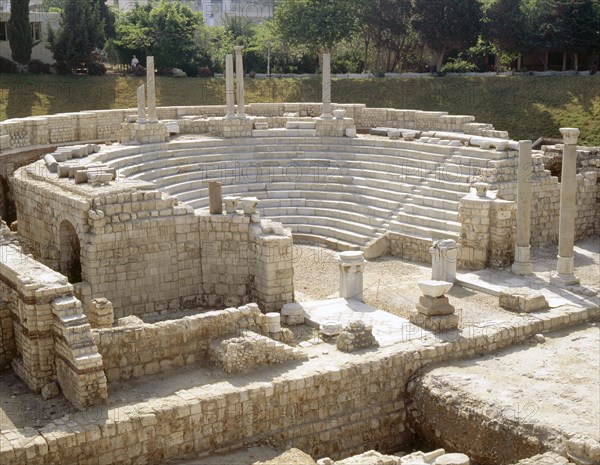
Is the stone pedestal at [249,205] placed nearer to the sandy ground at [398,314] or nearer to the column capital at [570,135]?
the sandy ground at [398,314]

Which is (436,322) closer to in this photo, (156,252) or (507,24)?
(156,252)

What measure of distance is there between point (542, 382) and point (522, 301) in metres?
3.56

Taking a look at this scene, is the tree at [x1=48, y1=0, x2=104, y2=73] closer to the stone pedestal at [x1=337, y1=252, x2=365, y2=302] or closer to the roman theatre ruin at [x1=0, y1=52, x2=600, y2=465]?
the roman theatre ruin at [x1=0, y1=52, x2=600, y2=465]

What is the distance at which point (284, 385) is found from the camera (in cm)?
1557

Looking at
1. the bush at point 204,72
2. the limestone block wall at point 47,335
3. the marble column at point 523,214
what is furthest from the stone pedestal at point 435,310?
the bush at point 204,72

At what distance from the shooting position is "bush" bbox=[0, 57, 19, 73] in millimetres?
43972

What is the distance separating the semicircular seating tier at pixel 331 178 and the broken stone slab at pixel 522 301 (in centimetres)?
398

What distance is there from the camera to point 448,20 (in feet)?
153

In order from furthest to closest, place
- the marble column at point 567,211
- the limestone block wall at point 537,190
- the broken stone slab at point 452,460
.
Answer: the limestone block wall at point 537,190, the marble column at point 567,211, the broken stone slab at point 452,460

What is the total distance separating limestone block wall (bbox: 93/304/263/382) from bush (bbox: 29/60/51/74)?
31.7m

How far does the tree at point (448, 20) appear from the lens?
152ft

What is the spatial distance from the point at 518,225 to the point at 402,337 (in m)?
5.85

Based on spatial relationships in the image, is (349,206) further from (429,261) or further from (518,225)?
(518,225)

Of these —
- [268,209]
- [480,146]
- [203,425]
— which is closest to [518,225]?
[480,146]
